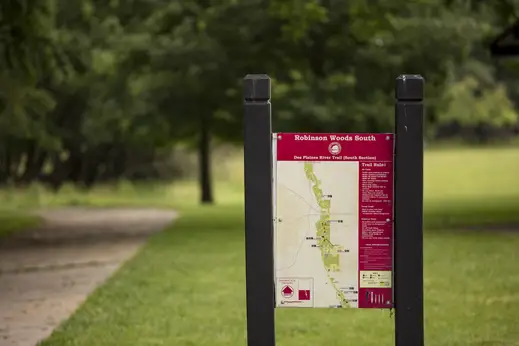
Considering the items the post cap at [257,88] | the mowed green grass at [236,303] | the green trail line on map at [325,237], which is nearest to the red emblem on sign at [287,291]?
the green trail line on map at [325,237]

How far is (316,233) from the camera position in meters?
6.98

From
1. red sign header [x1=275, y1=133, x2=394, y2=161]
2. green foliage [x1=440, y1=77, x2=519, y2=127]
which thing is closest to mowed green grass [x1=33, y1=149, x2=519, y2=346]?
red sign header [x1=275, y1=133, x2=394, y2=161]

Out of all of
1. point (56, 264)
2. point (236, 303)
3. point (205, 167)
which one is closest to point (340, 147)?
point (236, 303)

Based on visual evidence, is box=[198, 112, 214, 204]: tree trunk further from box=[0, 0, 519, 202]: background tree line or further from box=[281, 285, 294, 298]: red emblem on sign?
box=[281, 285, 294, 298]: red emblem on sign

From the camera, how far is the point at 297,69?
2567cm

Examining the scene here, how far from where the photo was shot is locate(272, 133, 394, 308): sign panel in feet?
22.7

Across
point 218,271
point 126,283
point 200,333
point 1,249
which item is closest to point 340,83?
point 1,249

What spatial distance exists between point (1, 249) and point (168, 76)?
9.94 metres

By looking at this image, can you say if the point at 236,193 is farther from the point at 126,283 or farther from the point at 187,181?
the point at 126,283

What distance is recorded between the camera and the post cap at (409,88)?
6.88 m

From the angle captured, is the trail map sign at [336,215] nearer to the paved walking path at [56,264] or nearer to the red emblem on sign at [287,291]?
the red emblem on sign at [287,291]

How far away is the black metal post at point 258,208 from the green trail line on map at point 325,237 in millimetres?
286

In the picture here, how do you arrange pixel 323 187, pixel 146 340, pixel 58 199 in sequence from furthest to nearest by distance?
1. pixel 58 199
2. pixel 146 340
3. pixel 323 187

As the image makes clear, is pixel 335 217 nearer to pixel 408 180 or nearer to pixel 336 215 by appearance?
pixel 336 215
